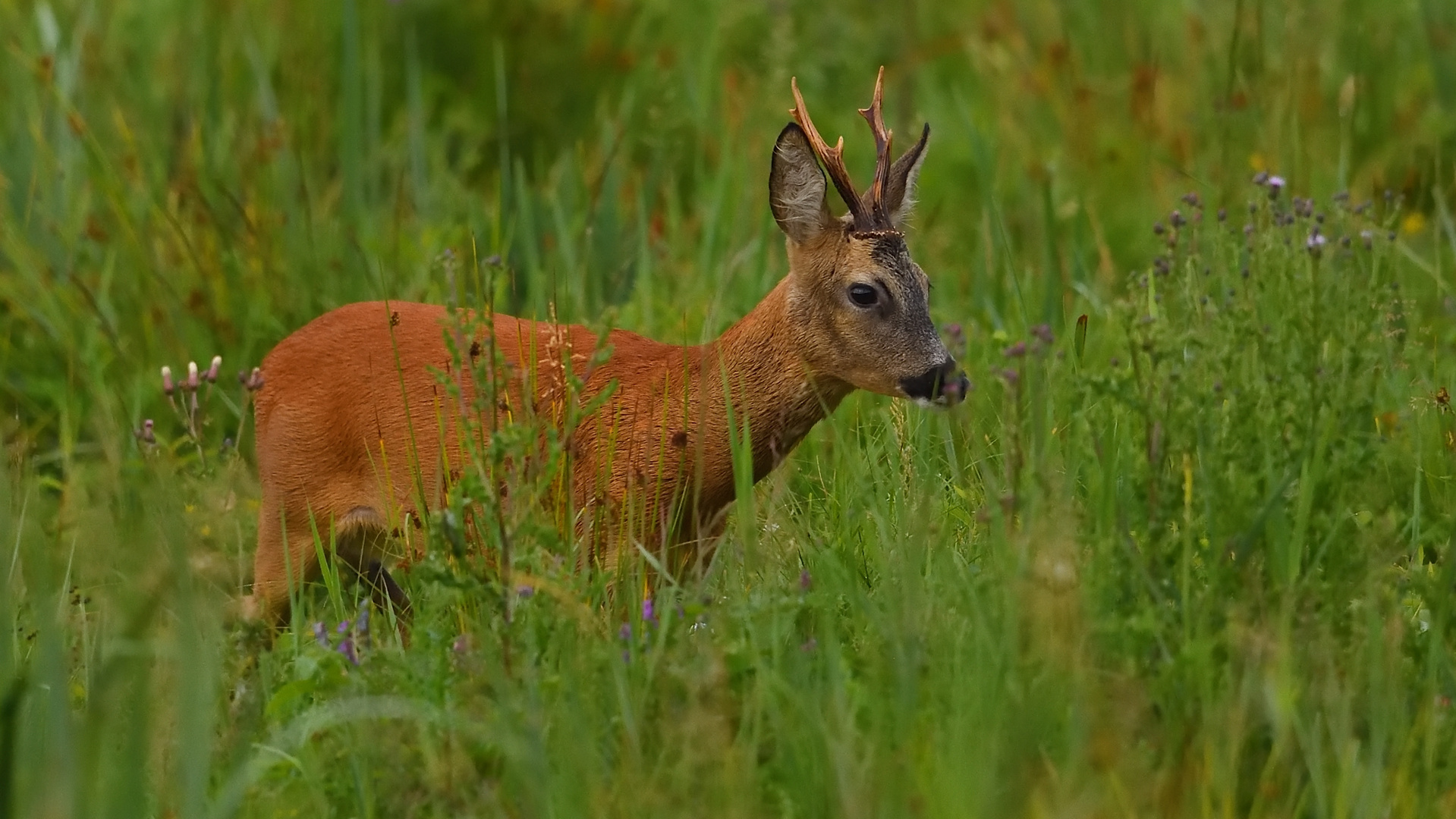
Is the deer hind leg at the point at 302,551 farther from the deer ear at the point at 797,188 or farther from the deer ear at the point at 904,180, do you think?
the deer ear at the point at 904,180

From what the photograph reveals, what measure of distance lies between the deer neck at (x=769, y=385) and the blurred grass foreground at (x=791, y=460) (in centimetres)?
10

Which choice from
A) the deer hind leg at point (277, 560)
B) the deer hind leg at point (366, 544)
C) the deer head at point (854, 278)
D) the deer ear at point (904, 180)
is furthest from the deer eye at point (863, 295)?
the deer hind leg at point (277, 560)

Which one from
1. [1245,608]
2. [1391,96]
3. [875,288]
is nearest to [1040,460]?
[1245,608]

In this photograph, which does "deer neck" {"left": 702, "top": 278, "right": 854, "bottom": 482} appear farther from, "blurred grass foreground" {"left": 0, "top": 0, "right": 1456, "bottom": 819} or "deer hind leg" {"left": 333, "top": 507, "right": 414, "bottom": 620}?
"deer hind leg" {"left": 333, "top": 507, "right": 414, "bottom": 620}

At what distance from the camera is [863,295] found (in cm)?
428

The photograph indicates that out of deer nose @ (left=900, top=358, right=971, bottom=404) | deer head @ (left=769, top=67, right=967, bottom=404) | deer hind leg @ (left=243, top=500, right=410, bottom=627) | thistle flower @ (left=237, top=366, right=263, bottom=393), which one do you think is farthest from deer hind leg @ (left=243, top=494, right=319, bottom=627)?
deer nose @ (left=900, top=358, right=971, bottom=404)

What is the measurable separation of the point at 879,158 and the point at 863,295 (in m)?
0.30

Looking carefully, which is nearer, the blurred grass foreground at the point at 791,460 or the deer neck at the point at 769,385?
the blurred grass foreground at the point at 791,460

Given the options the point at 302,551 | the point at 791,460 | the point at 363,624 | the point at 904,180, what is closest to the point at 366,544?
the point at 302,551

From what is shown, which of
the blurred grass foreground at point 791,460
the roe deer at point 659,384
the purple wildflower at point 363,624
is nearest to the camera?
the blurred grass foreground at point 791,460

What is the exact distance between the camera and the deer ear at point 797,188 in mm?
4328

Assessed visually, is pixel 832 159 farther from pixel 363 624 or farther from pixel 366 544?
pixel 363 624

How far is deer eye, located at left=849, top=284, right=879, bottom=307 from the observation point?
4273 millimetres

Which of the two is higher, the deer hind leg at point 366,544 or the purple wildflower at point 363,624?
the purple wildflower at point 363,624
